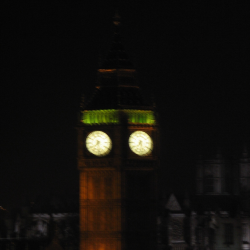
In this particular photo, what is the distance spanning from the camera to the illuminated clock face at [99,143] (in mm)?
54469

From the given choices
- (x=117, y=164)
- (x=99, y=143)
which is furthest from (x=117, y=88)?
(x=117, y=164)

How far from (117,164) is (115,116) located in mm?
1927

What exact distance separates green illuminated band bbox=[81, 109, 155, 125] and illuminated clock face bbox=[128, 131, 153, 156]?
1.73 ft

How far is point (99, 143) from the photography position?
179ft

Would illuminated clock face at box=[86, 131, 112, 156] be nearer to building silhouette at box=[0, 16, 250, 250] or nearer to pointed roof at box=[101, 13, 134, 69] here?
building silhouette at box=[0, 16, 250, 250]

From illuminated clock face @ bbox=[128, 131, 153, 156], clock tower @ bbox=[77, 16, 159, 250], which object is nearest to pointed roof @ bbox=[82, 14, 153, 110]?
clock tower @ bbox=[77, 16, 159, 250]

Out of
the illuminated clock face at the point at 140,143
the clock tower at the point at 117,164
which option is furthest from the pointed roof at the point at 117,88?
the illuminated clock face at the point at 140,143

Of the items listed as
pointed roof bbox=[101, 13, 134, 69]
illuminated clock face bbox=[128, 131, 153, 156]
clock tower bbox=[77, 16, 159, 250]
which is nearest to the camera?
clock tower bbox=[77, 16, 159, 250]

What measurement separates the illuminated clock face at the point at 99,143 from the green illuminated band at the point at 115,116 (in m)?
0.53

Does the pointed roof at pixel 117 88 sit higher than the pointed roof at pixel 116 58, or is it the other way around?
the pointed roof at pixel 116 58

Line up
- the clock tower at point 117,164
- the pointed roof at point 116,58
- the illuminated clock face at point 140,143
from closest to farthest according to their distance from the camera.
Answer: the clock tower at point 117,164 < the illuminated clock face at point 140,143 < the pointed roof at point 116,58

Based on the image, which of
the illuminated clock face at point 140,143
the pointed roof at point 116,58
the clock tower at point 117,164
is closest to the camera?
the clock tower at point 117,164

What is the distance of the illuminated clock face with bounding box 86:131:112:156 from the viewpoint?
179ft

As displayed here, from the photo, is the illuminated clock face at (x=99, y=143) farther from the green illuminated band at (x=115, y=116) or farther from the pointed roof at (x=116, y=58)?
the pointed roof at (x=116, y=58)
